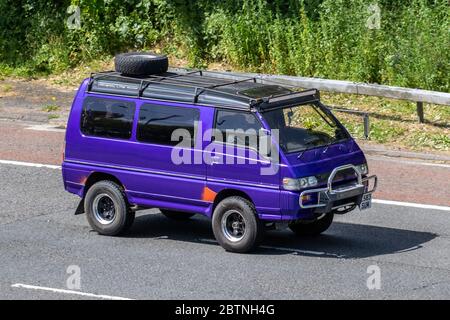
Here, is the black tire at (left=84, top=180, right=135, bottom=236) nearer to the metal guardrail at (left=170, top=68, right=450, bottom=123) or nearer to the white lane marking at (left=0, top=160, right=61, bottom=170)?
the white lane marking at (left=0, top=160, right=61, bottom=170)

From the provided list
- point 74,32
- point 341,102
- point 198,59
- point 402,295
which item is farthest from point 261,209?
point 74,32

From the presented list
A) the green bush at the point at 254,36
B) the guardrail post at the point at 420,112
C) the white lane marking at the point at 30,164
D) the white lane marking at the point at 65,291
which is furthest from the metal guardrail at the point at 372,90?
the white lane marking at the point at 65,291

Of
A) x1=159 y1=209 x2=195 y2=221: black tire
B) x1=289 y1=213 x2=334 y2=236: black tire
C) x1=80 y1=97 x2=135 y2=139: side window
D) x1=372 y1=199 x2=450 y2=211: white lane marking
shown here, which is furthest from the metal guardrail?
x1=289 y1=213 x2=334 y2=236: black tire

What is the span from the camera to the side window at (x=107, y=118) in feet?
44.0

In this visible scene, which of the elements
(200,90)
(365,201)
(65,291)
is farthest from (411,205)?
(65,291)

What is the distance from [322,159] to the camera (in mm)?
12617

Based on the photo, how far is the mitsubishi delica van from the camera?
1247 cm

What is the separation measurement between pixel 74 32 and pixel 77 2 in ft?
2.23

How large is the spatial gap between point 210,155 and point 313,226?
1736 mm

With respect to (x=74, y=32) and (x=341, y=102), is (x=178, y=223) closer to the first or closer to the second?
(x=341, y=102)

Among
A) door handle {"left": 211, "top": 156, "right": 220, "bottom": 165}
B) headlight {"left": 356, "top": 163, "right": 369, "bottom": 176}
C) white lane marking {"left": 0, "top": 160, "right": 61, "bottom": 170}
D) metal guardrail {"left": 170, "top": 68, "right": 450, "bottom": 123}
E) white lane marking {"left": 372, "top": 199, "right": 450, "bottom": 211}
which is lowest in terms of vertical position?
white lane marking {"left": 372, "top": 199, "right": 450, "bottom": 211}

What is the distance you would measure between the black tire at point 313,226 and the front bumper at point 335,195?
1.91 feet

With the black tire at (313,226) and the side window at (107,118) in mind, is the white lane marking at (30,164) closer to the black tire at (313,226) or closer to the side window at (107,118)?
the side window at (107,118)

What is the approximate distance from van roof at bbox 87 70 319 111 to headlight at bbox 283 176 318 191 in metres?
0.97
